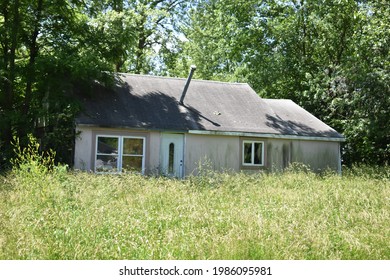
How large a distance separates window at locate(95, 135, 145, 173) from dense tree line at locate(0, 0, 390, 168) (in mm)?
1244

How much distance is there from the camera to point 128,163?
17953 millimetres

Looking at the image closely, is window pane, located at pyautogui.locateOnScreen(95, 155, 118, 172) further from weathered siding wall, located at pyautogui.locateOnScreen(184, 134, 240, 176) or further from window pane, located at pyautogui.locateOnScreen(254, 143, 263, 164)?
window pane, located at pyautogui.locateOnScreen(254, 143, 263, 164)

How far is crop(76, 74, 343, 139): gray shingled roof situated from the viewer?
18234 millimetres

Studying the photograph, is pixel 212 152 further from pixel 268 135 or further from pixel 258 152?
pixel 268 135

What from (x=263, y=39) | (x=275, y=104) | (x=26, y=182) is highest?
(x=263, y=39)

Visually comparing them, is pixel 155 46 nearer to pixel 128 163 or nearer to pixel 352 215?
pixel 128 163

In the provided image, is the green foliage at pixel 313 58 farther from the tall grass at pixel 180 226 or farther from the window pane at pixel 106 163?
the tall grass at pixel 180 226

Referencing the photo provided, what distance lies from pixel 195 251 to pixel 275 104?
1926 centimetres

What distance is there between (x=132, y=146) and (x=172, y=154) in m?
A: 1.79

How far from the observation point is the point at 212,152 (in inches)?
757

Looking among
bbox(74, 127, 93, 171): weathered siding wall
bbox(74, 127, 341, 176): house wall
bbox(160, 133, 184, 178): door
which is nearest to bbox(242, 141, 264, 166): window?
bbox(74, 127, 341, 176): house wall

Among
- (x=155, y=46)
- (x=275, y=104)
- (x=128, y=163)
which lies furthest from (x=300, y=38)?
(x=128, y=163)

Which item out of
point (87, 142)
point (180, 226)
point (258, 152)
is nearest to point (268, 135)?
point (258, 152)

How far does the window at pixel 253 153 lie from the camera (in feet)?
65.9
